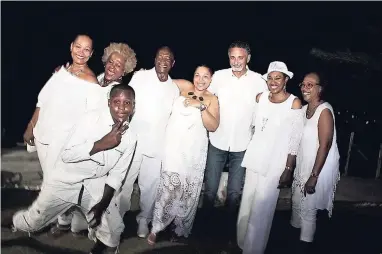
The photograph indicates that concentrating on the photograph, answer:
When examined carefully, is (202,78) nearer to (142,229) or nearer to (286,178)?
(286,178)

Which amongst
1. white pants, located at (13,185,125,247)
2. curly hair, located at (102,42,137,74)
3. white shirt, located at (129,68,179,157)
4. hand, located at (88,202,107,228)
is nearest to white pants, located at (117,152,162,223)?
white shirt, located at (129,68,179,157)

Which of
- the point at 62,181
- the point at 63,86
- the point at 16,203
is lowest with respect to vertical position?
the point at 16,203

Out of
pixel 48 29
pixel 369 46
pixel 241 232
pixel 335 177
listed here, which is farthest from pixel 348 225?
pixel 48 29

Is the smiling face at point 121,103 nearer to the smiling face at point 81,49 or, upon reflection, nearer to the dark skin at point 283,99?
the smiling face at point 81,49

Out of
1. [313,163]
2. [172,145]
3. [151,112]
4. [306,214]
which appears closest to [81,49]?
[151,112]

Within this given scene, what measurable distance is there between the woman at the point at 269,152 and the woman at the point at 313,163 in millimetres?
262

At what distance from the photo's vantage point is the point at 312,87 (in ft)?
13.9

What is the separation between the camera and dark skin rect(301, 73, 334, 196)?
4070 mm

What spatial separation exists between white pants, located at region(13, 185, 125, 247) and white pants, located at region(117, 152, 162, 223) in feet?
1.85

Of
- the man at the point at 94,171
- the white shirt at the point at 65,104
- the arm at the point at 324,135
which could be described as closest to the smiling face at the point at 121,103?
the man at the point at 94,171

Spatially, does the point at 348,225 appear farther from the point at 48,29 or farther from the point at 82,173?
the point at 48,29

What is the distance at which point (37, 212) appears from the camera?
3699mm

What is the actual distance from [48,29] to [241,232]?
848 cm

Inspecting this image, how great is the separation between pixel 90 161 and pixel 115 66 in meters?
1.17
